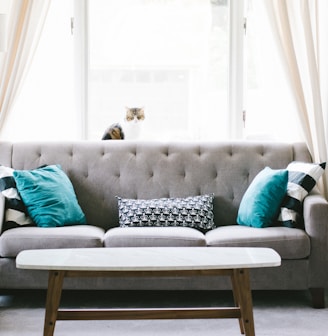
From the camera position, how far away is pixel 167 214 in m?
3.51

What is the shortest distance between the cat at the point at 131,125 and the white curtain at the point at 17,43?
0.67 metres

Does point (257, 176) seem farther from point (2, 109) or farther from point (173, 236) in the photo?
point (2, 109)

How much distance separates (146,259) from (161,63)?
2159mm

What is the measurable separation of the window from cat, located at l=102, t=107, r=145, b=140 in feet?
0.74

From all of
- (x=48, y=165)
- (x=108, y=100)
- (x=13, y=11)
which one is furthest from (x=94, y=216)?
(x=13, y=11)

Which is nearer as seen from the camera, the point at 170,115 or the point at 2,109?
the point at 2,109

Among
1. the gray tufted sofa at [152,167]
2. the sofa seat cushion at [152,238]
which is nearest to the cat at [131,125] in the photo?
the gray tufted sofa at [152,167]

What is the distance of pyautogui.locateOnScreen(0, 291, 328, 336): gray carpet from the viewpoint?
2.92 m

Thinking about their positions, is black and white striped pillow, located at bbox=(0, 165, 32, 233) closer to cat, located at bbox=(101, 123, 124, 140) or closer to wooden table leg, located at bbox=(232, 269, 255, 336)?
cat, located at bbox=(101, 123, 124, 140)

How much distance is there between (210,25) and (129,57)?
2.03 feet

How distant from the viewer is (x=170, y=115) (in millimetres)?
4328

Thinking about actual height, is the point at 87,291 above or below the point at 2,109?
below

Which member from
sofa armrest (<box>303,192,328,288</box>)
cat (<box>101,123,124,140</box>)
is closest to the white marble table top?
sofa armrest (<box>303,192,328,288</box>)

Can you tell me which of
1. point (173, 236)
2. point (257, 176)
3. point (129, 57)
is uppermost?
point (129, 57)
